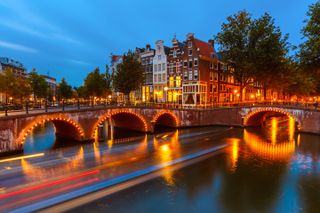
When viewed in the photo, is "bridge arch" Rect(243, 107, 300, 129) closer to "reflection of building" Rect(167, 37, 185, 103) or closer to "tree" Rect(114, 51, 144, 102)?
"reflection of building" Rect(167, 37, 185, 103)

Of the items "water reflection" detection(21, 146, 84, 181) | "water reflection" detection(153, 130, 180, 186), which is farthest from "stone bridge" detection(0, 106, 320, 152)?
"water reflection" detection(153, 130, 180, 186)

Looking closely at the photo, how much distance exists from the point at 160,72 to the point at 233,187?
5076 centimetres

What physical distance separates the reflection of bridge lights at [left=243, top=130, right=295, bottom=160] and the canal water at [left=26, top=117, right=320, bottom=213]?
0.11 m

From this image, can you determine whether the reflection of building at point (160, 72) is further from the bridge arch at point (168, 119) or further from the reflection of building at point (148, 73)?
the bridge arch at point (168, 119)

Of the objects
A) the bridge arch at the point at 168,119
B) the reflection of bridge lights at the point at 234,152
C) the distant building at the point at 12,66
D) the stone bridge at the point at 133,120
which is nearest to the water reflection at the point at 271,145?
the reflection of bridge lights at the point at 234,152

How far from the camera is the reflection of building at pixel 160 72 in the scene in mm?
62438

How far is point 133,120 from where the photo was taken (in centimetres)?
3972

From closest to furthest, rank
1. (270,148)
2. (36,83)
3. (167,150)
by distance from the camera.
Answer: (167,150)
(270,148)
(36,83)

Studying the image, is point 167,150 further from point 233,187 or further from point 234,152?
point 233,187

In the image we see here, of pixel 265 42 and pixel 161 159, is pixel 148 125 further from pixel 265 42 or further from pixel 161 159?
pixel 265 42

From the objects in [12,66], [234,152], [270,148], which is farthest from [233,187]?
[12,66]

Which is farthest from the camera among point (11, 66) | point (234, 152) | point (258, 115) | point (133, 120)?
point (11, 66)

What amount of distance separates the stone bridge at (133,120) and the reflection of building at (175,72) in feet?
52.2

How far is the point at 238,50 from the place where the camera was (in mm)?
45719
